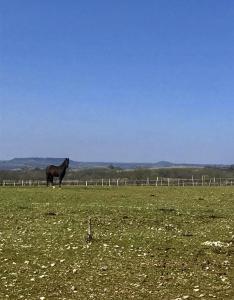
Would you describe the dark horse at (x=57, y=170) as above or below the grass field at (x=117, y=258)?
above

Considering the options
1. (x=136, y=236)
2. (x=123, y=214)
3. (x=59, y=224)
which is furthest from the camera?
(x=123, y=214)

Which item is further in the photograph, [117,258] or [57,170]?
[57,170]

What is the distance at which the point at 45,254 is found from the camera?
19.8m

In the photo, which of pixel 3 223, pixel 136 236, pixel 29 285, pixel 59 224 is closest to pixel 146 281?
pixel 29 285

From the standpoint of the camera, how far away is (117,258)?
19250 millimetres

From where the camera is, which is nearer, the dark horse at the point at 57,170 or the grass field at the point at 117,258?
the grass field at the point at 117,258

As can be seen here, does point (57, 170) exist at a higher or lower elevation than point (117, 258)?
higher

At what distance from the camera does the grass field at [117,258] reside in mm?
15775

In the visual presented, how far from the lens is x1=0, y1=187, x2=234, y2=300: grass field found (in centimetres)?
1578

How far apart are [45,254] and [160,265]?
4.42 metres

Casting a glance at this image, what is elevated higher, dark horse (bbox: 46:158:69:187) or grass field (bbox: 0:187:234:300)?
dark horse (bbox: 46:158:69:187)

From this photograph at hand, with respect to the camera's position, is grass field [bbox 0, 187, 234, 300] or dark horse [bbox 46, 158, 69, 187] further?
dark horse [bbox 46, 158, 69, 187]

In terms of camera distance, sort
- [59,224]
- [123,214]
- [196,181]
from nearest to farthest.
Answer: [59,224]
[123,214]
[196,181]

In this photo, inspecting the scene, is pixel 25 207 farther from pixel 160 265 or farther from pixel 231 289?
pixel 231 289
